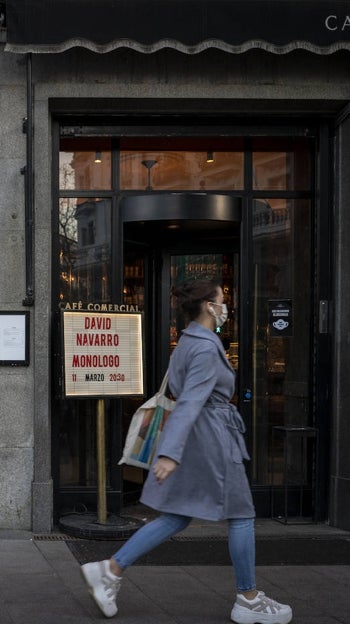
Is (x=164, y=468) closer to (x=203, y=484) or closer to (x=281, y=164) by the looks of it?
(x=203, y=484)

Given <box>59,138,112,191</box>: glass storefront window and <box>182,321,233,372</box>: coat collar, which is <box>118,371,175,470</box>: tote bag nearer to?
<box>182,321,233,372</box>: coat collar

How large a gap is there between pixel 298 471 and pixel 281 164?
2.90 metres

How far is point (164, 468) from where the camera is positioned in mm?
4883

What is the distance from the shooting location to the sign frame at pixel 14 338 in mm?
7832

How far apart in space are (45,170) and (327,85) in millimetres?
2605

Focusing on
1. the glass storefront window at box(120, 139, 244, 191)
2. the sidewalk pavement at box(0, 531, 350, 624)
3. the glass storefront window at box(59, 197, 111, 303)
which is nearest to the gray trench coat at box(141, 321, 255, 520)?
the sidewalk pavement at box(0, 531, 350, 624)

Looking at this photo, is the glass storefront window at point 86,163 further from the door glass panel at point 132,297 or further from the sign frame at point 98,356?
the sign frame at point 98,356

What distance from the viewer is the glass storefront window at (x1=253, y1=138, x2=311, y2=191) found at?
8617mm

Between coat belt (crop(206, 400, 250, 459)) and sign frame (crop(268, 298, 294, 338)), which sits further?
sign frame (crop(268, 298, 294, 338))

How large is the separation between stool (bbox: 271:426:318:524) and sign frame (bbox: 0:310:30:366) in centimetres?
244

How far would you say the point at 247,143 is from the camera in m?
8.59

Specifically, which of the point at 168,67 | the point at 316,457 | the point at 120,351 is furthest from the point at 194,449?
the point at 168,67

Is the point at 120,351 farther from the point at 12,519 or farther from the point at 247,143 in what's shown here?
the point at 247,143

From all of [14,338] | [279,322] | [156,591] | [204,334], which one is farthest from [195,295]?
[279,322]
